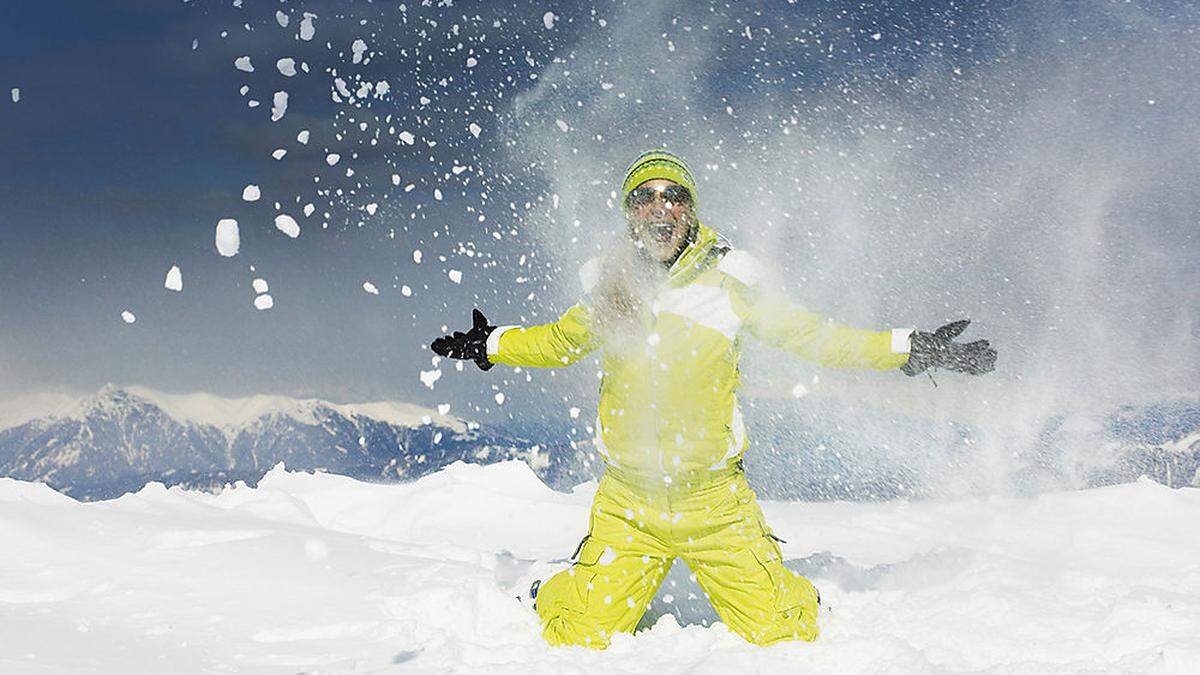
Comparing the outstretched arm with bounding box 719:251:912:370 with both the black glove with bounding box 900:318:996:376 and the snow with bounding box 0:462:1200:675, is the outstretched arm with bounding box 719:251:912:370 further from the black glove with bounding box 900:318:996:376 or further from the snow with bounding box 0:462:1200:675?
the snow with bounding box 0:462:1200:675

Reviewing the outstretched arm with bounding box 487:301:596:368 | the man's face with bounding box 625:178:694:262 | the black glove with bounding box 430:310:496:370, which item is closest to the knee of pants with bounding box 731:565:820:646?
the outstretched arm with bounding box 487:301:596:368

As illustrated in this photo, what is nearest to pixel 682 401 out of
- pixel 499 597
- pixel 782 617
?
pixel 782 617

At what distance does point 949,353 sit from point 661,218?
1.65 meters

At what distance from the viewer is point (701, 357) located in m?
4.38

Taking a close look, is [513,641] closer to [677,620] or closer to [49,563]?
[677,620]

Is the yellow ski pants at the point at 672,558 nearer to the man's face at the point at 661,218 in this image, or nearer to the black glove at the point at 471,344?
the black glove at the point at 471,344

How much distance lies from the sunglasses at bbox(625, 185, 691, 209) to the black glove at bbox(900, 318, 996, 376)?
1.41m

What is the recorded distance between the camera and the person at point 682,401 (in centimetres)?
437

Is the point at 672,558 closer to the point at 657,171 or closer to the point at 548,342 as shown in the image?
the point at 548,342

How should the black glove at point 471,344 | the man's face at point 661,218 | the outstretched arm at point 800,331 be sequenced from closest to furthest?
1. the outstretched arm at point 800,331
2. the man's face at point 661,218
3. the black glove at point 471,344

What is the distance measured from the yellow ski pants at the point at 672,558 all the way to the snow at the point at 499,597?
134mm

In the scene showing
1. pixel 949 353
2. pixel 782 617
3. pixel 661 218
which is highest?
pixel 661 218

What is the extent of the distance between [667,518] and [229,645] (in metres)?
2.29

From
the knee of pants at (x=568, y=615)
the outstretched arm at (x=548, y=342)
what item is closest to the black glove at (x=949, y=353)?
the outstretched arm at (x=548, y=342)
